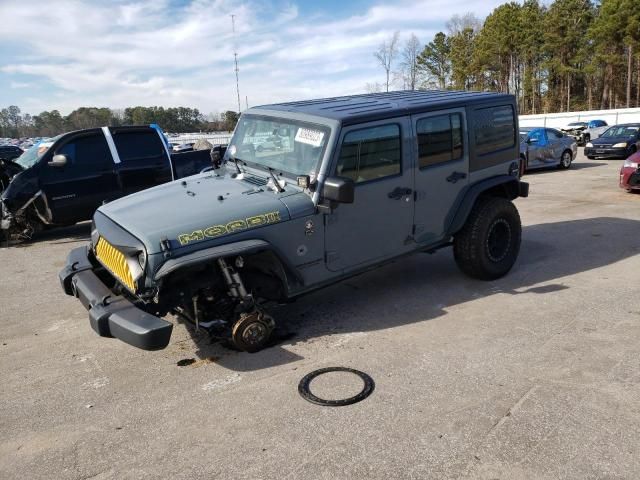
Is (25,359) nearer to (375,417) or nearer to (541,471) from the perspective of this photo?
(375,417)

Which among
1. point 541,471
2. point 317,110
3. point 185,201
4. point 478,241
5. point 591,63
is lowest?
point 541,471

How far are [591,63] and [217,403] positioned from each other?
60.4m

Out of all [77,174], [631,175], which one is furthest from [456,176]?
[631,175]

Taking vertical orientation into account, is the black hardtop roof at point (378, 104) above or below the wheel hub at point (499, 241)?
above

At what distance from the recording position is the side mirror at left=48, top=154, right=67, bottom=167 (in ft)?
26.3

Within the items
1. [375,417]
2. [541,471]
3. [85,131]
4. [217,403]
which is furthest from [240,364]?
[85,131]

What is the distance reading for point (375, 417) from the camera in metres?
3.16

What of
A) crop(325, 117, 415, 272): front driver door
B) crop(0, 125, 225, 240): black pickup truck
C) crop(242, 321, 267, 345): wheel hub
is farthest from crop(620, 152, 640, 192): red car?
crop(242, 321, 267, 345): wheel hub

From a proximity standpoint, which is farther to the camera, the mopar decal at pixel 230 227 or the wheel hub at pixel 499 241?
the wheel hub at pixel 499 241

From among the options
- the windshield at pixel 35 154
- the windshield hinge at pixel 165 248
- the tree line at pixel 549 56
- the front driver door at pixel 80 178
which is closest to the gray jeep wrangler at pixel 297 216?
the windshield hinge at pixel 165 248

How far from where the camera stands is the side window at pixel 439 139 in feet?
15.9

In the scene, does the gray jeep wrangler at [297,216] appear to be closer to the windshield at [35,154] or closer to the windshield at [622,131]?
the windshield at [35,154]

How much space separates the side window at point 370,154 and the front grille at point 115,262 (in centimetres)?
187

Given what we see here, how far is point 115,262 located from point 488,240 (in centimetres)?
388
